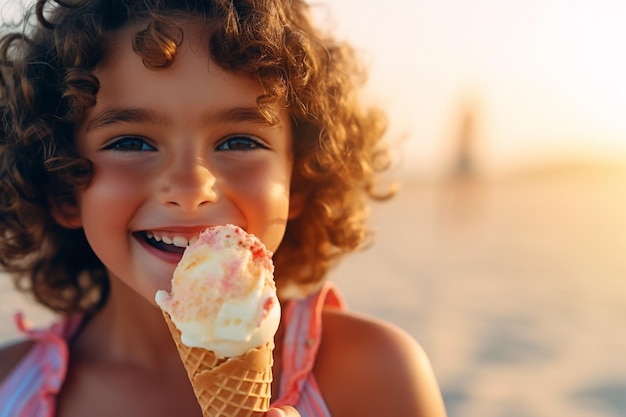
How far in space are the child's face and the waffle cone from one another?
0.33 m

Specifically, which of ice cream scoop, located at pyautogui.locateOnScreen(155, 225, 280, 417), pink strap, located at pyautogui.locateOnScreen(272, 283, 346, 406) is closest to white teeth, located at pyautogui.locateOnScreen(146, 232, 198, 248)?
ice cream scoop, located at pyautogui.locateOnScreen(155, 225, 280, 417)

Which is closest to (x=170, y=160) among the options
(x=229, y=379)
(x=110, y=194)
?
(x=110, y=194)

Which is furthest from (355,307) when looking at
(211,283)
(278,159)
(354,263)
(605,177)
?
(605,177)

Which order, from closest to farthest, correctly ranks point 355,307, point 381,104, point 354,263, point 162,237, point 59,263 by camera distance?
point 162,237 → point 59,263 → point 381,104 → point 355,307 → point 354,263

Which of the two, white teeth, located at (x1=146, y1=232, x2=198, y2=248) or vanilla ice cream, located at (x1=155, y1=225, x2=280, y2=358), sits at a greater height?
white teeth, located at (x1=146, y1=232, x2=198, y2=248)

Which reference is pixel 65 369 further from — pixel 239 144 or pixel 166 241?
pixel 239 144

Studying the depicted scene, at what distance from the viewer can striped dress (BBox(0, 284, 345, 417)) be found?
2400 mm

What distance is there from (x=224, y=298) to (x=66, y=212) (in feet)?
3.27

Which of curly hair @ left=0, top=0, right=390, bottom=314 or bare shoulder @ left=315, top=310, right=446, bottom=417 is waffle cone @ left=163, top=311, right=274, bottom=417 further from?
curly hair @ left=0, top=0, right=390, bottom=314

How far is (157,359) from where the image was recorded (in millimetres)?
2596

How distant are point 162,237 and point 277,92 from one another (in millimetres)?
528

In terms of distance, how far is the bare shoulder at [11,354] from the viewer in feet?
8.76

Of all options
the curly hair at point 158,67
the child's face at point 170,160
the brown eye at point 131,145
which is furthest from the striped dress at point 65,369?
the brown eye at point 131,145

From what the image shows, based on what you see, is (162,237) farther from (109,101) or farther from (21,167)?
(21,167)
